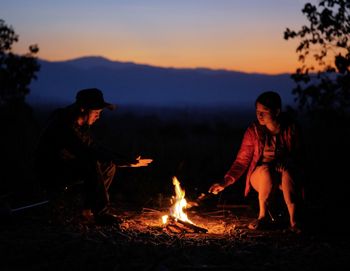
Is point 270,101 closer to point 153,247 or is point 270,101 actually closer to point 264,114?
point 264,114

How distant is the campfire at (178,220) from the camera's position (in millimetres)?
6367

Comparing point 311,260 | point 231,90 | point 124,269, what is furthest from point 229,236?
point 231,90

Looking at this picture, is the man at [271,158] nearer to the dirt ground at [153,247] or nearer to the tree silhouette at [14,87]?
the dirt ground at [153,247]

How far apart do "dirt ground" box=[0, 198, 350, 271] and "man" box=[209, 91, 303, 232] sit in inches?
15.5

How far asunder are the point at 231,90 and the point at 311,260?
176402 mm

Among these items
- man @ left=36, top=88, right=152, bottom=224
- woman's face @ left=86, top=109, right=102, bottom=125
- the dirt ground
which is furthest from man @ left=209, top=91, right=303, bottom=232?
woman's face @ left=86, top=109, right=102, bottom=125

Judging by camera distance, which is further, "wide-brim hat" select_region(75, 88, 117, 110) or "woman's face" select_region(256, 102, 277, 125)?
"wide-brim hat" select_region(75, 88, 117, 110)

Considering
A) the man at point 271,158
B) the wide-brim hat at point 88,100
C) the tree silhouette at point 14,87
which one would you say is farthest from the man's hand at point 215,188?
the tree silhouette at point 14,87

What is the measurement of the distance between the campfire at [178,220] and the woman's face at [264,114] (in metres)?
1.37

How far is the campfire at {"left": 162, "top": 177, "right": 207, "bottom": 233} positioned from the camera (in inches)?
251

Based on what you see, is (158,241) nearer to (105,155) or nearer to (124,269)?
(124,269)

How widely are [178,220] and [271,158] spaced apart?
→ 4.73ft

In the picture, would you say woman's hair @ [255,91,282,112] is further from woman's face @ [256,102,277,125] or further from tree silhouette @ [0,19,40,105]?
tree silhouette @ [0,19,40,105]

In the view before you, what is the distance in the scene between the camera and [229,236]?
6.25 m
